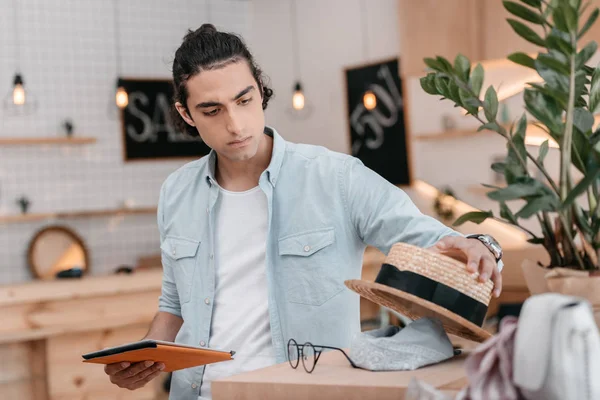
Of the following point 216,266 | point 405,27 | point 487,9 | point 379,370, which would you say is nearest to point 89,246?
point 405,27

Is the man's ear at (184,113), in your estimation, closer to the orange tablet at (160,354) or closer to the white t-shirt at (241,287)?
the white t-shirt at (241,287)

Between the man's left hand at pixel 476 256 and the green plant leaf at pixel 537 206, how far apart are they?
0.20 metres

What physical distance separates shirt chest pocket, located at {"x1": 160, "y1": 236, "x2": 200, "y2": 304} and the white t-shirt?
0.27 ft

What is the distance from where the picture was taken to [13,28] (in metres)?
6.62

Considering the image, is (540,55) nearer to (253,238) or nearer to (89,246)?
(253,238)

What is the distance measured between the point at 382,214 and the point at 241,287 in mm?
415

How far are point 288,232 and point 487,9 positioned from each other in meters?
3.04

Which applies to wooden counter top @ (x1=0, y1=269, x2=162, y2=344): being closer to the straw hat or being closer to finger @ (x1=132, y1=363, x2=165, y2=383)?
finger @ (x1=132, y1=363, x2=165, y2=383)

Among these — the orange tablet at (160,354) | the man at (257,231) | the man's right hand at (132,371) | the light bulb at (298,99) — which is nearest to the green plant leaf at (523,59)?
the man at (257,231)

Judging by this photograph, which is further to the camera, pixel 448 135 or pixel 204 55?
pixel 448 135

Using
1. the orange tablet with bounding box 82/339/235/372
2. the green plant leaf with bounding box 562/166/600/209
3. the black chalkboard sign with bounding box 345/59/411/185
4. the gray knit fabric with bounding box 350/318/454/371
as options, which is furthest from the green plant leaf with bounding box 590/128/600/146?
the black chalkboard sign with bounding box 345/59/411/185

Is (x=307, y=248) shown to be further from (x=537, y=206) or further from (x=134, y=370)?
(x=537, y=206)

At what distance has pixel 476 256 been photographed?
4.55 feet

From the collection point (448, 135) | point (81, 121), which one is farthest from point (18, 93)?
point (448, 135)
